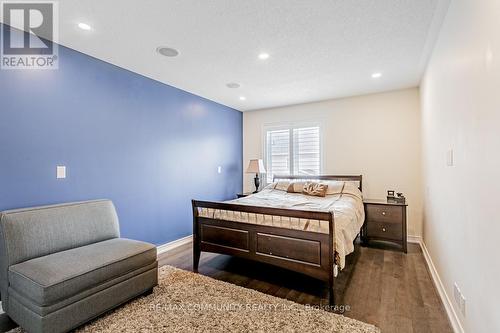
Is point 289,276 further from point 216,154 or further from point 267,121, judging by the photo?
point 267,121

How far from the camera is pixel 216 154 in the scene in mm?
4840

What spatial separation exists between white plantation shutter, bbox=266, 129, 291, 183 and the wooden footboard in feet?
8.35

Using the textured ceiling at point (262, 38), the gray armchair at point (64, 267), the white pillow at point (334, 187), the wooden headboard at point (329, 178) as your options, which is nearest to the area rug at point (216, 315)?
the gray armchair at point (64, 267)

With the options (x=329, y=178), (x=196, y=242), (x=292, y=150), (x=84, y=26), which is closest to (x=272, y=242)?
(x=196, y=242)

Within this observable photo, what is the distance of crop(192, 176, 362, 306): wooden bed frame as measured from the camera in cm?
222

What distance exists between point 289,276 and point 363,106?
10.6ft

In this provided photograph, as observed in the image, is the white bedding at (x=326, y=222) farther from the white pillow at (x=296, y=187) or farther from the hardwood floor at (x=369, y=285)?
the white pillow at (x=296, y=187)

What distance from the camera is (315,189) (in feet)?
13.5

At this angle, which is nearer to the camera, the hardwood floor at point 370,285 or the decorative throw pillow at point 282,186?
the hardwood floor at point 370,285

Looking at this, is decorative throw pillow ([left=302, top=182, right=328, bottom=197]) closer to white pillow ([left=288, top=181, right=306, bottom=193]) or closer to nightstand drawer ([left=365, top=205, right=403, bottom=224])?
white pillow ([left=288, top=181, right=306, bottom=193])

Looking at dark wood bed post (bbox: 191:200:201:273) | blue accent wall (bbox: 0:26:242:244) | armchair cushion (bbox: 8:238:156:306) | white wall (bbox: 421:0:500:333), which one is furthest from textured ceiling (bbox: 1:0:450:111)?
armchair cushion (bbox: 8:238:156:306)

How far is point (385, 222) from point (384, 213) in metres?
0.13

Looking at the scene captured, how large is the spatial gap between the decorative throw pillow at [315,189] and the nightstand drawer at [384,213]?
2.26 feet

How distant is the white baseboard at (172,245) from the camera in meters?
3.61
